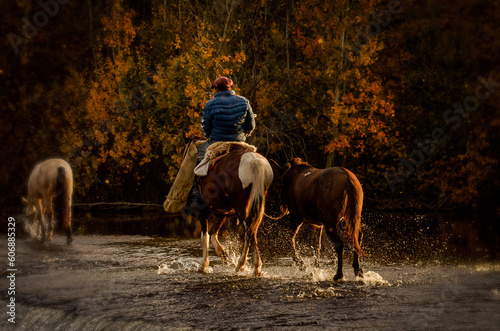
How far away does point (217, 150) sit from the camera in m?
9.88

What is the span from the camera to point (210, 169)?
396 inches

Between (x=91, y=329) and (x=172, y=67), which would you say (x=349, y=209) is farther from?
(x=172, y=67)

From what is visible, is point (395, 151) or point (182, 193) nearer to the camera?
point (182, 193)

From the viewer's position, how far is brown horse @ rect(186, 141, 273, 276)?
30.4 ft

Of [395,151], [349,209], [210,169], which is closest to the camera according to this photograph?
[349,209]

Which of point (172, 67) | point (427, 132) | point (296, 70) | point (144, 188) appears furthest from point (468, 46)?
point (144, 188)

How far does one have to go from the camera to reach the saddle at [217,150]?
9.88 metres

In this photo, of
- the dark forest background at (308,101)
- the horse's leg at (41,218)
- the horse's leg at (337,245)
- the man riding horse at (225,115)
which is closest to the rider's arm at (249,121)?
the man riding horse at (225,115)

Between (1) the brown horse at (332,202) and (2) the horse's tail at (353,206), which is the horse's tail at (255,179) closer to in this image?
(1) the brown horse at (332,202)

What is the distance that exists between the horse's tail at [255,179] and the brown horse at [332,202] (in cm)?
65

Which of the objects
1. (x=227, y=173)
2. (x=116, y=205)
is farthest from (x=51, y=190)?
(x=116, y=205)

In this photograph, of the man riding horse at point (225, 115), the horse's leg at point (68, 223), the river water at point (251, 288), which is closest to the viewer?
the river water at point (251, 288)

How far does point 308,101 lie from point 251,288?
18.8 meters

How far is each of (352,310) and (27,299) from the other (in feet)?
12.4
